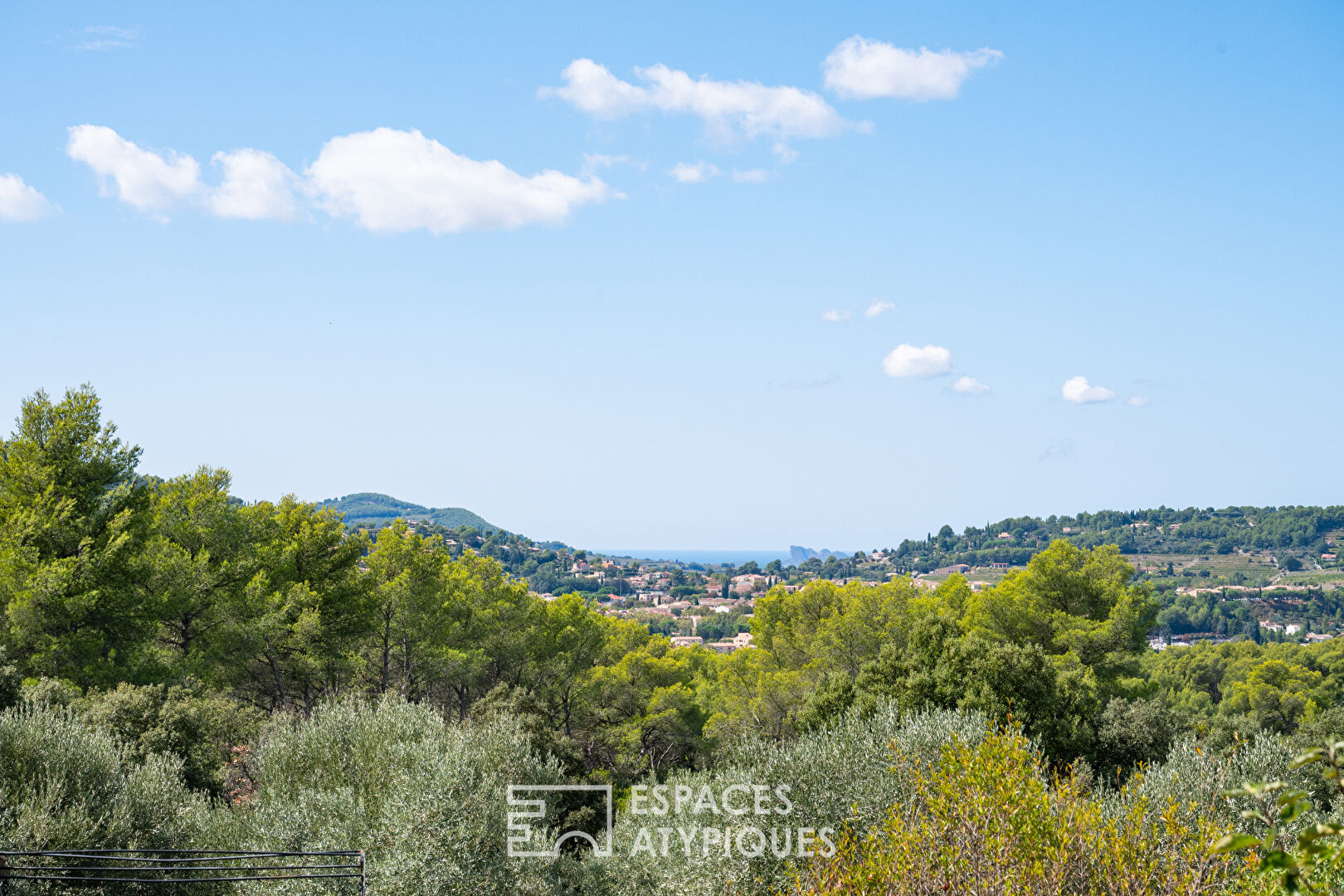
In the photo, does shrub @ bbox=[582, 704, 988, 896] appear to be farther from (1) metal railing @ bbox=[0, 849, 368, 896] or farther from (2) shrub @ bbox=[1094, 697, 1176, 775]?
(2) shrub @ bbox=[1094, 697, 1176, 775]

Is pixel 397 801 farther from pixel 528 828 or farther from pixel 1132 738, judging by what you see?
pixel 1132 738

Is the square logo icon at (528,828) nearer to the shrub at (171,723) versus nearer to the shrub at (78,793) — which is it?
the shrub at (78,793)

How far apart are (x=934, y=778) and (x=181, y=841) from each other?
13.9 meters

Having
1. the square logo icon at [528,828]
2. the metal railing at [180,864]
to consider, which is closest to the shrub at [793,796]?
the square logo icon at [528,828]

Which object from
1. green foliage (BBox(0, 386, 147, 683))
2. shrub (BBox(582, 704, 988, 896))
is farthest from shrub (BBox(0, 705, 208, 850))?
shrub (BBox(582, 704, 988, 896))

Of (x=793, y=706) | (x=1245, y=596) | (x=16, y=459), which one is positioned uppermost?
(x=16, y=459)

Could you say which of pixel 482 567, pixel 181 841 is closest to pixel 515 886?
pixel 181 841

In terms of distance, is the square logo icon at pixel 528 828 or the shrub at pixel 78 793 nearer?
the shrub at pixel 78 793

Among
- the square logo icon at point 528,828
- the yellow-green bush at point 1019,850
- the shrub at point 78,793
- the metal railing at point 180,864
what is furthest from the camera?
the square logo icon at point 528,828

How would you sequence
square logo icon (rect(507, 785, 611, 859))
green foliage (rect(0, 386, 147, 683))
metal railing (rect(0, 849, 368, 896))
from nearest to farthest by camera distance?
metal railing (rect(0, 849, 368, 896)) < square logo icon (rect(507, 785, 611, 859)) < green foliage (rect(0, 386, 147, 683))

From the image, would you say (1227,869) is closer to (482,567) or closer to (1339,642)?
(482,567)

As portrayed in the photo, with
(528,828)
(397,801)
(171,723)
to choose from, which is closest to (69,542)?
(171,723)

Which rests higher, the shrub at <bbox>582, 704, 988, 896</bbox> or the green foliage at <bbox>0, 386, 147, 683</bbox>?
the green foliage at <bbox>0, 386, 147, 683</bbox>

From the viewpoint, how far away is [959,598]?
Result: 113ft
